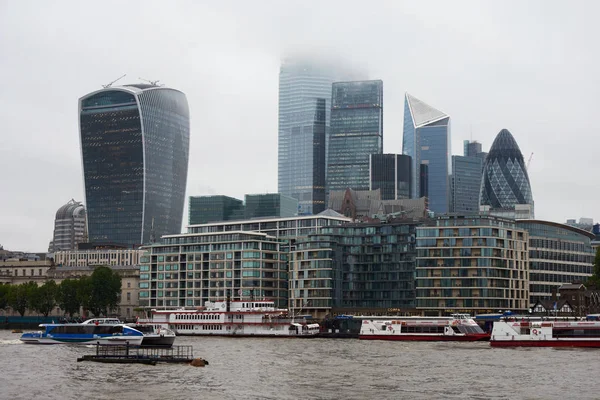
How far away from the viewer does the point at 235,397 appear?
87000 millimetres

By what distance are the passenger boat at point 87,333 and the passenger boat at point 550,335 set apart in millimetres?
60307

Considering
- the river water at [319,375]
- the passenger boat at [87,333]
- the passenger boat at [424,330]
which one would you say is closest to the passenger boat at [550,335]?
the river water at [319,375]

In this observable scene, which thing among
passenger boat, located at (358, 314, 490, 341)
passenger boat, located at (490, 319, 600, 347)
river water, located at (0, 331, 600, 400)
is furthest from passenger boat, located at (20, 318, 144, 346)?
passenger boat, located at (490, 319, 600, 347)

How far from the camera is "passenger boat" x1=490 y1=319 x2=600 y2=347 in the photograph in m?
158

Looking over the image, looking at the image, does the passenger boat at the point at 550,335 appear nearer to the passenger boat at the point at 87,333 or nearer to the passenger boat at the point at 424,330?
the passenger boat at the point at 424,330

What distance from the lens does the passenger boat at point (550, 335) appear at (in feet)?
520

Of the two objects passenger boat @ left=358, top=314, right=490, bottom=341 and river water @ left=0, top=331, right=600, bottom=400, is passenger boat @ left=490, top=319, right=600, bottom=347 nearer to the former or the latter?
river water @ left=0, top=331, right=600, bottom=400

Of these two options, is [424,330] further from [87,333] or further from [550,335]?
[87,333]

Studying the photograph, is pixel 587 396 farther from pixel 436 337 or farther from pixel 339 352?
pixel 436 337

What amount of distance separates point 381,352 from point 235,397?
194 feet

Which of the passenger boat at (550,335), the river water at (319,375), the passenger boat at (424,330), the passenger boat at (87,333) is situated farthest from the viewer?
the passenger boat at (424,330)

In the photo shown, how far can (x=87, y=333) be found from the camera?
15650 cm

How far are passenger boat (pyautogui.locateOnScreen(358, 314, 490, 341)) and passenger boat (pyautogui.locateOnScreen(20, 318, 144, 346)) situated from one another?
54.3 metres

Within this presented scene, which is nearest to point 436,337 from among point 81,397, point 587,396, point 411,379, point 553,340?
point 553,340
